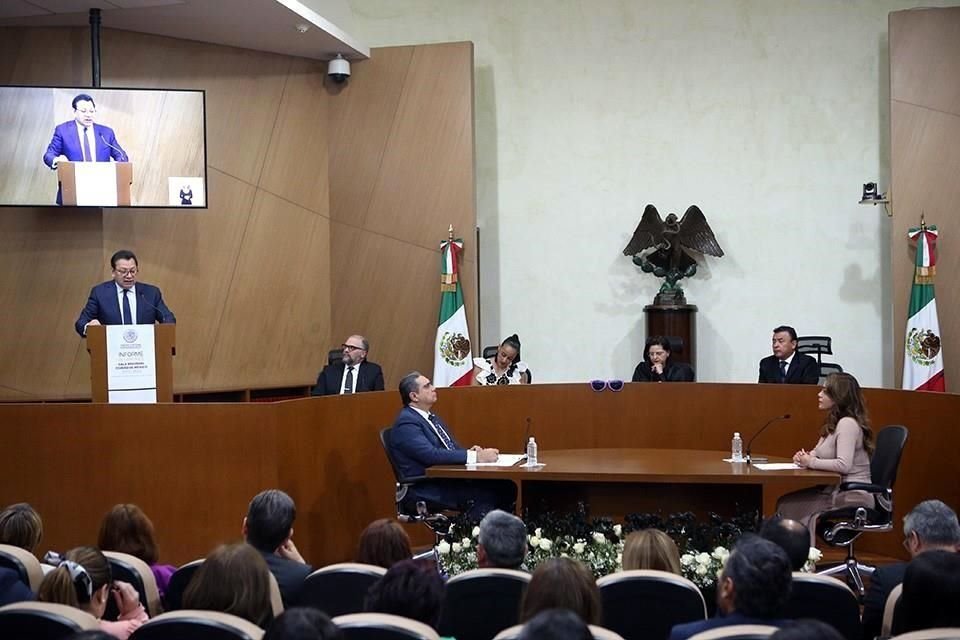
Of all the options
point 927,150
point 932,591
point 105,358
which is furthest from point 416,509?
point 927,150

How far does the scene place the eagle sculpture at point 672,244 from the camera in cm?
1065

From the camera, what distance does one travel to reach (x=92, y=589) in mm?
3285

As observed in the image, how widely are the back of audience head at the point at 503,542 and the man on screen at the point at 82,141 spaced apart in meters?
6.04

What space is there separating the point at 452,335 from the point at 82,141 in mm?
3580

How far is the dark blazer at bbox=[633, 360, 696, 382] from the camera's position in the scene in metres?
8.34

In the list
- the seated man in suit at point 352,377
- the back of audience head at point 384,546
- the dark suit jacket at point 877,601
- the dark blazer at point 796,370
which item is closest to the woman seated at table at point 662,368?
the dark blazer at point 796,370

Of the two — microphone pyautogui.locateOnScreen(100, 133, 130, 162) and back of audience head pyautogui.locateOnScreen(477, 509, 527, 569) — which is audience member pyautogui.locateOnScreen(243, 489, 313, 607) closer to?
back of audience head pyautogui.locateOnScreen(477, 509, 527, 569)

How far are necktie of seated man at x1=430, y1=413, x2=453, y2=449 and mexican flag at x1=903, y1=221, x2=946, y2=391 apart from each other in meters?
4.80

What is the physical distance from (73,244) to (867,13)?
726 cm

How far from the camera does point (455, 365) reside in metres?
10.4

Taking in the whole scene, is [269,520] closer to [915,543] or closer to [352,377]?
[915,543]

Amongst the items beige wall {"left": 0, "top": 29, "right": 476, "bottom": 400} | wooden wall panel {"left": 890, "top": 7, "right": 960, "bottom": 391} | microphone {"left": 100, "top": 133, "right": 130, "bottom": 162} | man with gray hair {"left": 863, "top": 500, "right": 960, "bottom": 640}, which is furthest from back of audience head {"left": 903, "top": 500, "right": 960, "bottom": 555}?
beige wall {"left": 0, "top": 29, "right": 476, "bottom": 400}

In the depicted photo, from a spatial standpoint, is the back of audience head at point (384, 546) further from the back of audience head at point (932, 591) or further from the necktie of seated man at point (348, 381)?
the necktie of seated man at point (348, 381)

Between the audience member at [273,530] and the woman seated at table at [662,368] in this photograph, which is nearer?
the audience member at [273,530]
